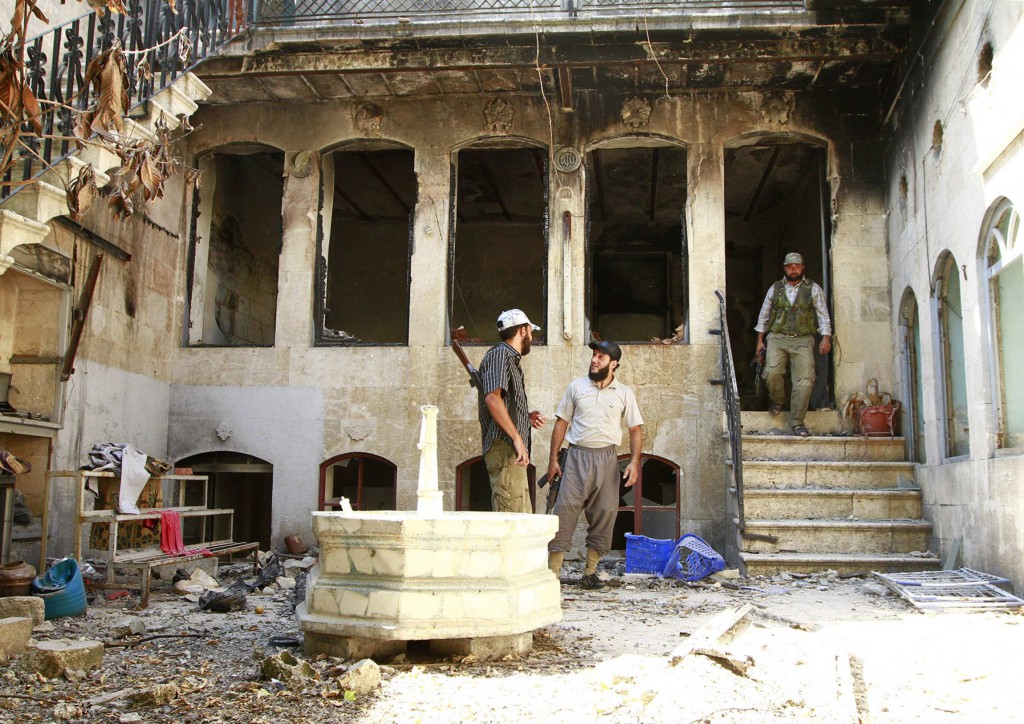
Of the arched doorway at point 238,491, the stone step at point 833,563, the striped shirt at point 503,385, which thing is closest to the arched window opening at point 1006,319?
the stone step at point 833,563

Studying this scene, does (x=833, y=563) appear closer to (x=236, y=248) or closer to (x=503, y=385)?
(x=503, y=385)

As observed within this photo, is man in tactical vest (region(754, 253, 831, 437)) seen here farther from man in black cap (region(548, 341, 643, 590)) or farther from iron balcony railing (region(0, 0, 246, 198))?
iron balcony railing (region(0, 0, 246, 198))

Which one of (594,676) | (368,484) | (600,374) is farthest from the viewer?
(368,484)

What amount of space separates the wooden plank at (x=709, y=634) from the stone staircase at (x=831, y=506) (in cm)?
275

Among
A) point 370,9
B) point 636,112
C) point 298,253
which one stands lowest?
point 298,253

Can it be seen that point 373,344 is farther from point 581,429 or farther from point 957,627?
point 957,627

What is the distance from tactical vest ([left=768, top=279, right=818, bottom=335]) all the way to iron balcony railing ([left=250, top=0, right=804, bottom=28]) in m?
3.16

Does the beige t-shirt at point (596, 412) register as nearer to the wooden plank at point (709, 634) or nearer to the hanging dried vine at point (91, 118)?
the wooden plank at point (709, 634)

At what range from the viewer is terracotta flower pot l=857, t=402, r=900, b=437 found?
1055 centimetres

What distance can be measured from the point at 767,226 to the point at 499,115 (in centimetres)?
837

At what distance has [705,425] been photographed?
436 inches

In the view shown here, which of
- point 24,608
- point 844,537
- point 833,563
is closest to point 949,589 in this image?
point 833,563

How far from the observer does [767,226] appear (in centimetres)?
1848

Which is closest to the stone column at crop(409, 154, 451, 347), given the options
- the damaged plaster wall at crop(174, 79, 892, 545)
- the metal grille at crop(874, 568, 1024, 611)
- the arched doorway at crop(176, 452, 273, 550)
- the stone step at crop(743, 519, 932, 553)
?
the damaged plaster wall at crop(174, 79, 892, 545)
